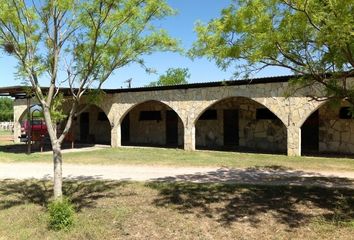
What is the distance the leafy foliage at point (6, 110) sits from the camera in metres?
72.8

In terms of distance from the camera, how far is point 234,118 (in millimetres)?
21781

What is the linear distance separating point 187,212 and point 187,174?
182 inches

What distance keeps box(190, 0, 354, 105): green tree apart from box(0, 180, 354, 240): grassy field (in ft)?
7.61

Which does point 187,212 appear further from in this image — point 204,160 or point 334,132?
point 334,132

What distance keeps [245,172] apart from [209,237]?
20.9ft

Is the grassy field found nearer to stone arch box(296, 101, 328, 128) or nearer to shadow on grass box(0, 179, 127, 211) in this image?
shadow on grass box(0, 179, 127, 211)

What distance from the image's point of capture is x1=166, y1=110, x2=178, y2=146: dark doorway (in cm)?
2428

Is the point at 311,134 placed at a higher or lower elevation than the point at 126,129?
lower

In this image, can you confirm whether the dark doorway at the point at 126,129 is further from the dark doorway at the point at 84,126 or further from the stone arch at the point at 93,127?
the dark doorway at the point at 84,126

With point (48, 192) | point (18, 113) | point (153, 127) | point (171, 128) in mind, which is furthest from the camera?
point (18, 113)

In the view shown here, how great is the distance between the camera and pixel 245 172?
520 inches

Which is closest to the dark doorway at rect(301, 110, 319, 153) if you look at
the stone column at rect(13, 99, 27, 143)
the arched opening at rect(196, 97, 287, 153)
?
the arched opening at rect(196, 97, 287, 153)

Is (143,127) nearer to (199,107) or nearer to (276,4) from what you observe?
(199,107)

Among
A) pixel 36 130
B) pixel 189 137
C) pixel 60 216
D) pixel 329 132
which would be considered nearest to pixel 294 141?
pixel 329 132
